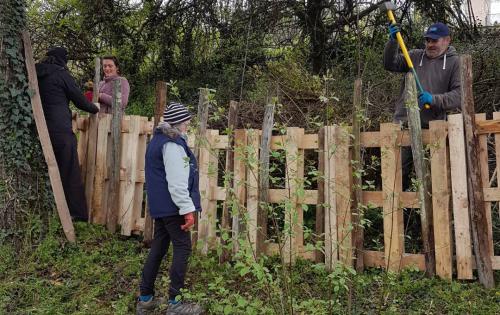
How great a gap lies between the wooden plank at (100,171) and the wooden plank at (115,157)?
0.15 m

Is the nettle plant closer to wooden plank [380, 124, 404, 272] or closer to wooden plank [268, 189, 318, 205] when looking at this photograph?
wooden plank [268, 189, 318, 205]

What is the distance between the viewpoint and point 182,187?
3.33 meters

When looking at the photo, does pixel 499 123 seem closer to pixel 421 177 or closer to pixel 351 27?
pixel 421 177

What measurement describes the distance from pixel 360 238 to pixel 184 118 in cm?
180

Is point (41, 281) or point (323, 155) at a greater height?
point (323, 155)

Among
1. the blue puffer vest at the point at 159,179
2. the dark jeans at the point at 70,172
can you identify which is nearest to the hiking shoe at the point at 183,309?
the blue puffer vest at the point at 159,179

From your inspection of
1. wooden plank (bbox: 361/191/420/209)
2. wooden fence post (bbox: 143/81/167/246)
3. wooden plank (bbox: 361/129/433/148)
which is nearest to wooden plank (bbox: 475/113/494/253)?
wooden plank (bbox: 361/129/433/148)

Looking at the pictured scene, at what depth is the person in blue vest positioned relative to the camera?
334cm

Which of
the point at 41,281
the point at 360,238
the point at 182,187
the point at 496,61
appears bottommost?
the point at 41,281

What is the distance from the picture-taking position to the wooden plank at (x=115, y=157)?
4.97 m

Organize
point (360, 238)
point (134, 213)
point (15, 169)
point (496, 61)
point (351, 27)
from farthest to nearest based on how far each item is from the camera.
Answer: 1. point (351, 27)
2. point (496, 61)
3. point (134, 213)
4. point (15, 169)
5. point (360, 238)

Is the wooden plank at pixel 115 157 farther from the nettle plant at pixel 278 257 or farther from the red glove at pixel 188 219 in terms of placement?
the red glove at pixel 188 219

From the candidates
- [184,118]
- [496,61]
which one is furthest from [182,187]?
[496,61]

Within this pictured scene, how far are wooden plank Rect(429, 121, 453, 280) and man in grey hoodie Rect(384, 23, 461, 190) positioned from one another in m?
0.43
